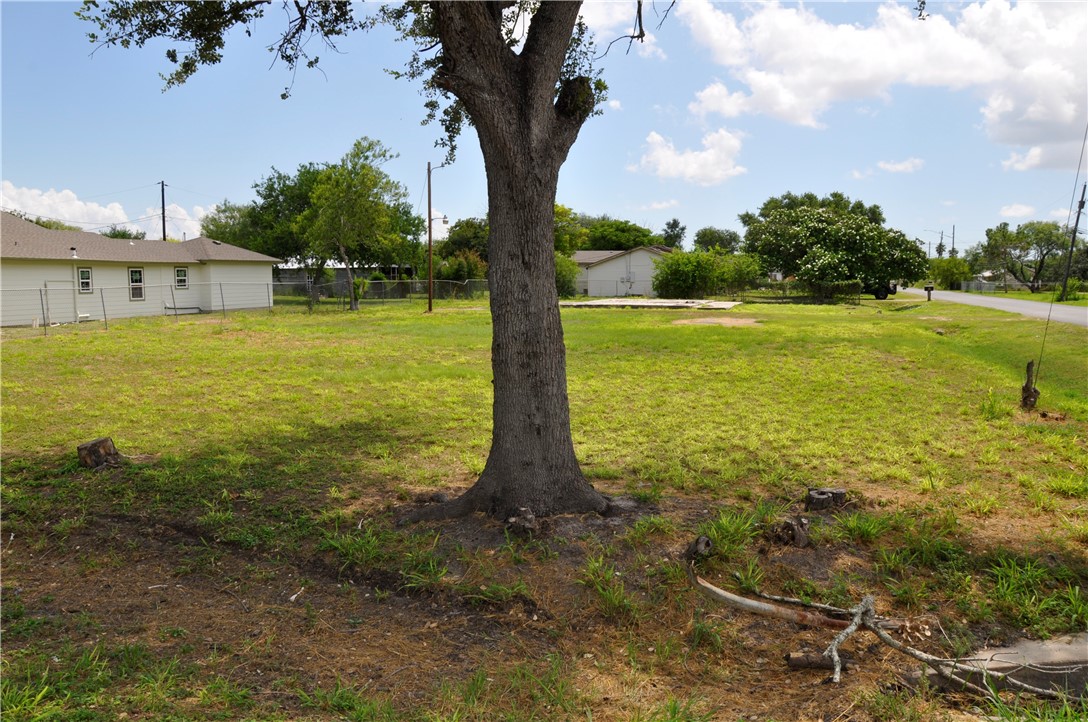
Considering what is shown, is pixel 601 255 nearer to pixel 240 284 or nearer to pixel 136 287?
pixel 240 284

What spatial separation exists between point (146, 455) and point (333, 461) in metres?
2.06

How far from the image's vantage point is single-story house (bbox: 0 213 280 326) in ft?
76.8

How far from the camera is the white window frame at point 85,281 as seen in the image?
25281 millimetres

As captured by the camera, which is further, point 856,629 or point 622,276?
point 622,276

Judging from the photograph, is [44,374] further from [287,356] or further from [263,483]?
[263,483]

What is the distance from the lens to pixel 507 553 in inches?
181

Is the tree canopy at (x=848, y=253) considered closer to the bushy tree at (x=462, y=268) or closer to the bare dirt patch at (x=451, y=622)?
the bushy tree at (x=462, y=268)

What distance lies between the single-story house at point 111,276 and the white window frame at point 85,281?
0.04m

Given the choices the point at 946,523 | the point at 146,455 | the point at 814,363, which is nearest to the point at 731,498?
the point at 946,523

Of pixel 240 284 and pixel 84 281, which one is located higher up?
pixel 84 281

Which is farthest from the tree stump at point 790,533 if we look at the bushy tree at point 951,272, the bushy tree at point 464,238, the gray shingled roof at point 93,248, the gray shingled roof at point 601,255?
the bushy tree at point 951,272

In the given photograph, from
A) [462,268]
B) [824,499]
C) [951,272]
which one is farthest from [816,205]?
[824,499]

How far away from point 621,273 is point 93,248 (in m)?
32.9

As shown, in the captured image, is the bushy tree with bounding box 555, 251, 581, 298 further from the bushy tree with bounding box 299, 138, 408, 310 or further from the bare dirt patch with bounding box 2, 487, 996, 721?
the bare dirt patch with bounding box 2, 487, 996, 721
